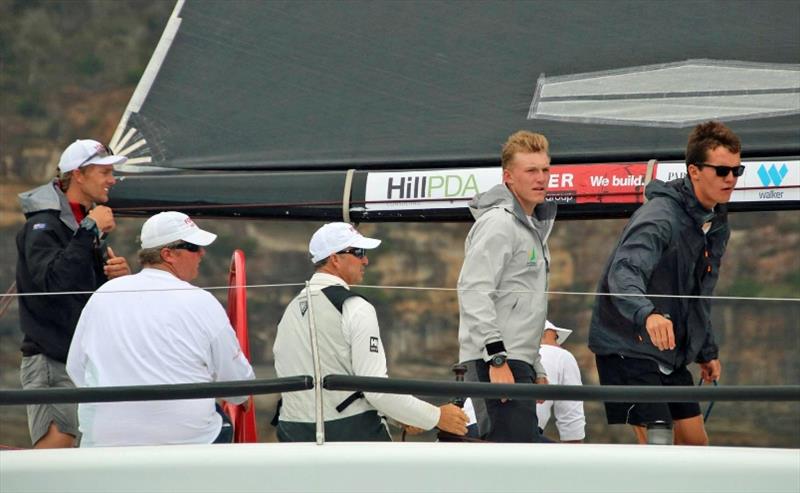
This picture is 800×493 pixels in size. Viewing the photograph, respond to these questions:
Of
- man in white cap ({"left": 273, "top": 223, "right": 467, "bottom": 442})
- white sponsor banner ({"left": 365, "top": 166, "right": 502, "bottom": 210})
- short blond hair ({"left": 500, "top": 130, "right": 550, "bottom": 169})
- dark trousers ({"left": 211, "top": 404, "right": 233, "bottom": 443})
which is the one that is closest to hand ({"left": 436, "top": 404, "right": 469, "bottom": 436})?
man in white cap ({"left": 273, "top": 223, "right": 467, "bottom": 442})

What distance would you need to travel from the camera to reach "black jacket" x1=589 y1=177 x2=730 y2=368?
2.93 metres

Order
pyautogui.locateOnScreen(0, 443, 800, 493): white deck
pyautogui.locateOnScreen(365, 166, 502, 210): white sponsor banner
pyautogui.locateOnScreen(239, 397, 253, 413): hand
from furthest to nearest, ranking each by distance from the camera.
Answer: pyautogui.locateOnScreen(365, 166, 502, 210): white sponsor banner
pyautogui.locateOnScreen(239, 397, 253, 413): hand
pyautogui.locateOnScreen(0, 443, 800, 493): white deck

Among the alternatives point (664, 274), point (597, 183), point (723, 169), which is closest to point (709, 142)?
point (723, 169)

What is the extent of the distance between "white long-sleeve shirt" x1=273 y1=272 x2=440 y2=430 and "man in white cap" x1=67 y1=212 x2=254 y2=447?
4.5 inches

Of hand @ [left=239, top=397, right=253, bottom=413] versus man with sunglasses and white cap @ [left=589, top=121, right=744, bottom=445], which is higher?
man with sunglasses and white cap @ [left=589, top=121, right=744, bottom=445]

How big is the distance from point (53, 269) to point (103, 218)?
14cm

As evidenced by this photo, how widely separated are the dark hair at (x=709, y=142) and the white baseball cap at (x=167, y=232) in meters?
0.95

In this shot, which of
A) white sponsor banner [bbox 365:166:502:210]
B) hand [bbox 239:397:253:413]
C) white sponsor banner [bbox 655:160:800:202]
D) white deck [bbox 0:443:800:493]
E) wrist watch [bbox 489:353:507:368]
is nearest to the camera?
white deck [bbox 0:443:800:493]

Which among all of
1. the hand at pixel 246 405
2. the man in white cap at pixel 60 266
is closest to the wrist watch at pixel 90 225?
the man in white cap at pixel 60 266

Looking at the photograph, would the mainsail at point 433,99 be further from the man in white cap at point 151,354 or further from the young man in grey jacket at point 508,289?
the man in white cap at point 151,354

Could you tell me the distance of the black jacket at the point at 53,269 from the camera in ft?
10.3

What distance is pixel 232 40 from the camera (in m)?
3.71

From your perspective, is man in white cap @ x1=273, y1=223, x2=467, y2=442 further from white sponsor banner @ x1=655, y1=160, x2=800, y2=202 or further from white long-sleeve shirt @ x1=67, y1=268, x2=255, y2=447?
white sponsor banner @ x1=655, y1=160, x2=800, y2=202

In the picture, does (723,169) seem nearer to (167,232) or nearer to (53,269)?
(167,232)
